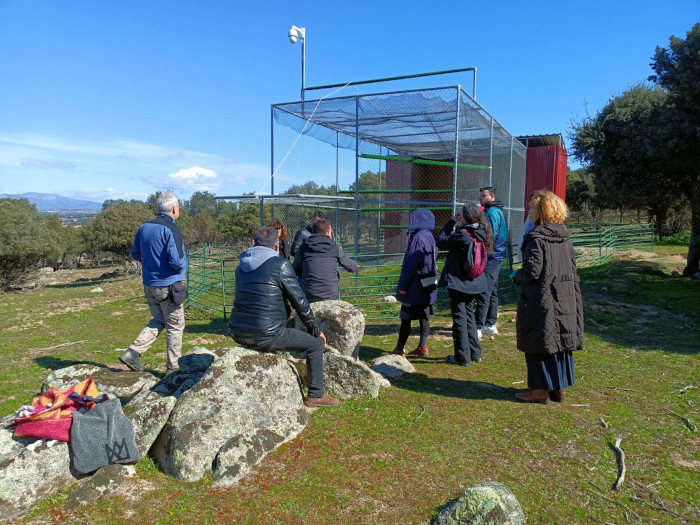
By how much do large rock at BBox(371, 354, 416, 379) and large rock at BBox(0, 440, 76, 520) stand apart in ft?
10.0

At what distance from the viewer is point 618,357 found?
625 centimetres

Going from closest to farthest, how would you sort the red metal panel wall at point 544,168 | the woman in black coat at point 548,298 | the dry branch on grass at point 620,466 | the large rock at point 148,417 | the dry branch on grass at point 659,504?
the dry branch on grass at point 659,504 → the dry branch on grass at point 620,466 → the large rock at point 148,417 → the woman in black coat at point 548,298 → the red metal panel wall at point 544,168

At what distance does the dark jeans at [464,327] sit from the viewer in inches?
217

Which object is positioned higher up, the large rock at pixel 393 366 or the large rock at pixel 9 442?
the large rock at pixel 9 442

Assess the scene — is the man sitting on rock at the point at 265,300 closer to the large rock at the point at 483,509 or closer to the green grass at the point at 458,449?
the green grass at the point at 458,449

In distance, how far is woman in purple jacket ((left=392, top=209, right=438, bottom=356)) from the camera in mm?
5801

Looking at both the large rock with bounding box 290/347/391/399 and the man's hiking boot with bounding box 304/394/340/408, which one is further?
the large rock with bounding box 290/347/391/399

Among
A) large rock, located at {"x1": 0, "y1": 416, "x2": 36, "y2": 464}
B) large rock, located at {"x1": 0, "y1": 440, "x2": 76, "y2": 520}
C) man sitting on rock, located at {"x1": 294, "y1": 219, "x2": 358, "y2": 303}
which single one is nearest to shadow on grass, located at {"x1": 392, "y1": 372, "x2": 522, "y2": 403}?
man sitting on rock, located at {"x1": 294, "y1": 219, "x2": 358, "y2": 303}

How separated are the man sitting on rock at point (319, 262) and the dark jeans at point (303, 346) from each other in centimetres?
171

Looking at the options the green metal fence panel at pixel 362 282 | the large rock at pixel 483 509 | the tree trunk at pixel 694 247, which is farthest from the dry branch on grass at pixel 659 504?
the tree trunk at pixel 694 247

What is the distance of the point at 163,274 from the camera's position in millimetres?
5172

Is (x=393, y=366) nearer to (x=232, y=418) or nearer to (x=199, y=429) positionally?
(x=232, y=418)

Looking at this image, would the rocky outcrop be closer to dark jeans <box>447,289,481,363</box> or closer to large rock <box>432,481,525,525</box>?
large rock <box>432,481,525,525</box>

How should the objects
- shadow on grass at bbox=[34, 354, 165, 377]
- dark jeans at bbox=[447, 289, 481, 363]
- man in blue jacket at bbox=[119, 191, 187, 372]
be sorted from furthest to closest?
shadow on grass at bbox=[34, 354, 165, 377], dark jeans at bbox=[447, 289, 481, 363], man in blue jacket at bbox=[119, 191, 187, 372]
